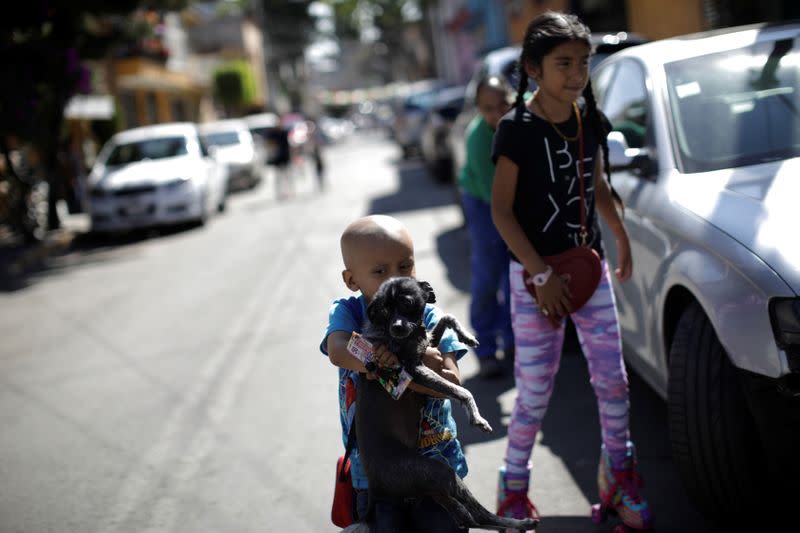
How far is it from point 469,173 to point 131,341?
144 inches

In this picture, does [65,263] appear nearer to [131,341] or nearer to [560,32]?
[131,341]

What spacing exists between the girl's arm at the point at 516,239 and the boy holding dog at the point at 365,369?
2.30ft

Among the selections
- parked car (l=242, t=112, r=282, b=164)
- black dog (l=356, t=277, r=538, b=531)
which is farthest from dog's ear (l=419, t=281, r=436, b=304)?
parked car (l=242, t=112, r=282, b=164)

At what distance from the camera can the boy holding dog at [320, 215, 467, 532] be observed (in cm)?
251

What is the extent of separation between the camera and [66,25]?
15938 mm

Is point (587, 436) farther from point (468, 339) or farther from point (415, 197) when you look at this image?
point (415, 197)

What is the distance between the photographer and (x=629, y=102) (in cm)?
483

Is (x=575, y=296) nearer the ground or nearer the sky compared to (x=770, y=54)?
nearer the ground

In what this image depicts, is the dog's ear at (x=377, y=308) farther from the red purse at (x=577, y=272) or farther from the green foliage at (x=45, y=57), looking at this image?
the green foliage at (x=45, y=57)

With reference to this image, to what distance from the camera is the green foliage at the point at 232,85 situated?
50469 mm

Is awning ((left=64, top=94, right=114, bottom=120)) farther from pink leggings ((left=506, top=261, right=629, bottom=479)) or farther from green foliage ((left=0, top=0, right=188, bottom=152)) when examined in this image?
pink leggings ((left=506, top=261, right=629, bottom=479))

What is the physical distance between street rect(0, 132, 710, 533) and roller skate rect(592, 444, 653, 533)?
0.48ft

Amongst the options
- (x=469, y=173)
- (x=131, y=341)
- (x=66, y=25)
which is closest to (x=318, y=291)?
(x=131, y=341)

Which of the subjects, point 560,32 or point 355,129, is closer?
point 560,32
